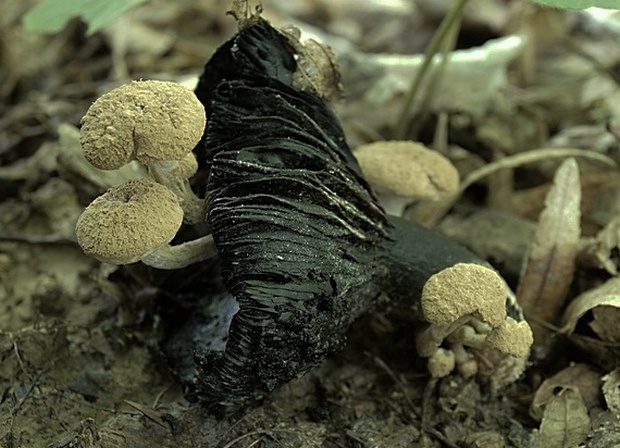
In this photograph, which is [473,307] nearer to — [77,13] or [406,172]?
[406,172]

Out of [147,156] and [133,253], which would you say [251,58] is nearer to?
[147,156]

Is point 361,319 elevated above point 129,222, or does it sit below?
below

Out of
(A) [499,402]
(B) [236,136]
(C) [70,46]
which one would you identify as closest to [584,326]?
(A) [499,402]

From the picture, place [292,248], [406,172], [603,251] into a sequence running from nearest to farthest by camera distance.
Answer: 1. [292,248]
2. [406,172]
3. [603,251]

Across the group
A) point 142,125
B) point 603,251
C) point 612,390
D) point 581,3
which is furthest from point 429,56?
point 142,125

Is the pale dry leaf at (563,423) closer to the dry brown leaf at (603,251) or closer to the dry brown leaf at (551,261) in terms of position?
the dry brown leaf at (551,261)

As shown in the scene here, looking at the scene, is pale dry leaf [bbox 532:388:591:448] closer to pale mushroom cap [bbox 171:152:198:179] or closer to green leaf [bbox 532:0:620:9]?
green leaf [bbox 532:0:620:9]
